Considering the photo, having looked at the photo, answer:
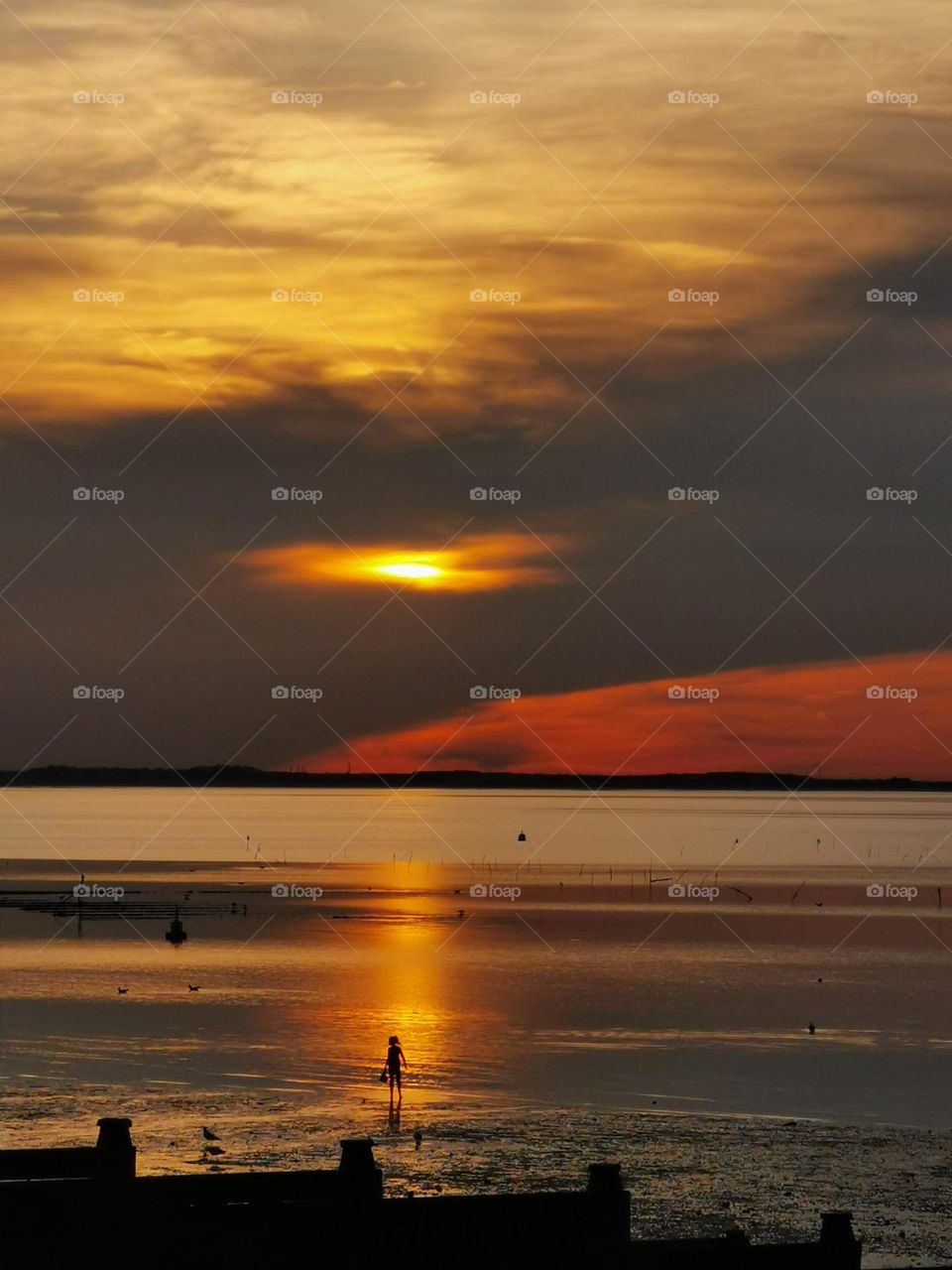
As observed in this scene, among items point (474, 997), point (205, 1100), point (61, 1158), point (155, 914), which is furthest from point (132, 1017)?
A: point (155, 914)

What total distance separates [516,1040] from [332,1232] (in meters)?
40.4

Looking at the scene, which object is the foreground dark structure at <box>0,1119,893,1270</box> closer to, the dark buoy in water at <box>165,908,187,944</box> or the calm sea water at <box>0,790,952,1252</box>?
the calm sea water at <box>0,790,952,1252</box>

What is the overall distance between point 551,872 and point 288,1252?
515 feet

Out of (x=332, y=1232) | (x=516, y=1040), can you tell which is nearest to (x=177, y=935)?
(x=516, y=1040)

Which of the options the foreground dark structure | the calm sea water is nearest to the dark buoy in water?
the calm sea water

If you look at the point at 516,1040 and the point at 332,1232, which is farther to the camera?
the point at 516,1040

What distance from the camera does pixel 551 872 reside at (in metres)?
176

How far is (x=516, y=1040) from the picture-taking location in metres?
59.8

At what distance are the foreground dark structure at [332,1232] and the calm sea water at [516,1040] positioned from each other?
42.4 feet

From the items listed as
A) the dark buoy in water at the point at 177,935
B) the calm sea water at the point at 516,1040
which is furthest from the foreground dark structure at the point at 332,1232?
the dark buoy in water at the point at 177,935

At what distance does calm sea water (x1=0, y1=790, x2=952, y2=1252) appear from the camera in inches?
1499

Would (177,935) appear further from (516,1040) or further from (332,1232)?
(332,1232)

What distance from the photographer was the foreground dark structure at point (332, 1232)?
1969 centimetres

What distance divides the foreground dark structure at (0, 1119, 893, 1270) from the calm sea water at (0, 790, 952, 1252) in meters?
12.9
